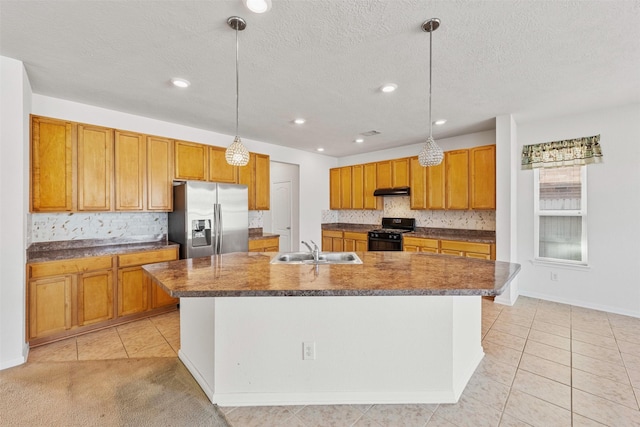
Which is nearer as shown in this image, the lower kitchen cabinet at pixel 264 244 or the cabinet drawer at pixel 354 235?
the lower kitchen cabinet at pixel 264 244

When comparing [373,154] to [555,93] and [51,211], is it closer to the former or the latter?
[555,93]

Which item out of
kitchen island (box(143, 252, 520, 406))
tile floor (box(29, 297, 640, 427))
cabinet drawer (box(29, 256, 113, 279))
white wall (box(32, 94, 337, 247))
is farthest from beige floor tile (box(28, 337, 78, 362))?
white wall (box(32, 94, 337, 247))

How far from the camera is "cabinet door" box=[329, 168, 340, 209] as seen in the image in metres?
6.41

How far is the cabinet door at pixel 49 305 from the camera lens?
8.87 ft

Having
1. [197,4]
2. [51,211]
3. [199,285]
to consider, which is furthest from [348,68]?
[51,211]

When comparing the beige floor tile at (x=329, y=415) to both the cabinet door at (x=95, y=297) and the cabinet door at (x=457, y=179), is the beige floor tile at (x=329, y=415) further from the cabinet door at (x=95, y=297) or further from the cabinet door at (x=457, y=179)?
the cabinet door at (x=457, y=179)

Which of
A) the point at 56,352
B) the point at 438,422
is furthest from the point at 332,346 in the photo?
the point at 56,352

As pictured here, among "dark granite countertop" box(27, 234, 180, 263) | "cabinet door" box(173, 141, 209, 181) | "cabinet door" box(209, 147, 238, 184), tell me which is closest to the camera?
"dark granite countertop" box(27, 234, 180, 263)

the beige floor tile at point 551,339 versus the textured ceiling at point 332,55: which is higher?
the textured ceiling at point 332,55

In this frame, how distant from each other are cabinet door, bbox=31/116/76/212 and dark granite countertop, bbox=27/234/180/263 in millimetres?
490

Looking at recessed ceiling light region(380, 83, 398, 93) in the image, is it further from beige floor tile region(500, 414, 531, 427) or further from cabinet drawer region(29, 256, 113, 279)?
Answer: cabinet drawer region(29, 256, 113, 279)

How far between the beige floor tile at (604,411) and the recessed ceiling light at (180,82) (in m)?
4.04

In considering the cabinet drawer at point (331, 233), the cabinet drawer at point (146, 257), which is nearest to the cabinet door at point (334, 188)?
the cabinet drawer at point (331, 233)

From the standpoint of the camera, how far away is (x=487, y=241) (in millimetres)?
4051
